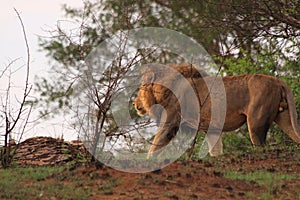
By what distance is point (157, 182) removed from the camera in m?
7.43

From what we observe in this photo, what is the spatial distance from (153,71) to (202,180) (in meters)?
4.05

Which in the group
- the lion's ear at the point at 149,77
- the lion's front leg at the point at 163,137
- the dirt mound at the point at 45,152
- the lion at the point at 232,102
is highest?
the lion's ear at the point at 149,77

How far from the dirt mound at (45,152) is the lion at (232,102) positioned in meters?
1.45

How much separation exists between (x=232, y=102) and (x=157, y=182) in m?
3.98

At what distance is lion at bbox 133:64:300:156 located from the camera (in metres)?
10.8

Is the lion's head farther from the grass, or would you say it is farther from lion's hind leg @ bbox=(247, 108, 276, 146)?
the grass

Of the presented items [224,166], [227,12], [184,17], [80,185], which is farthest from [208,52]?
[80,185]

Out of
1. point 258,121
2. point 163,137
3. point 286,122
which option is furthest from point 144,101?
point 286,122

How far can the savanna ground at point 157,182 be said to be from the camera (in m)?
7.01

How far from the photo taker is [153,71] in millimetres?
11383

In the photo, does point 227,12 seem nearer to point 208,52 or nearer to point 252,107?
point 252,107

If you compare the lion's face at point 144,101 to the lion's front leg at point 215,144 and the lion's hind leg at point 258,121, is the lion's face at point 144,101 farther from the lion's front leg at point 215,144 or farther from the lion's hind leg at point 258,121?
the lion's hind leg at point 258,121

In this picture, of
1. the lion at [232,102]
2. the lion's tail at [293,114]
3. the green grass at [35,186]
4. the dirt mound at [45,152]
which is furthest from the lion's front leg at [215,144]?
the green grass at [35,186]

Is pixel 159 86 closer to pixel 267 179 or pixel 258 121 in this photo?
pixel 258 121
